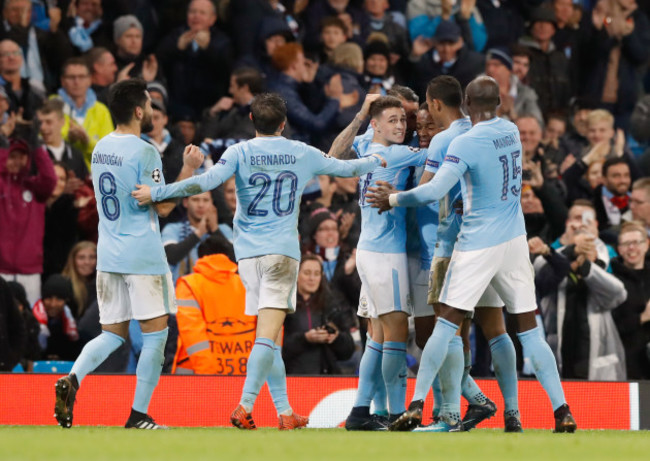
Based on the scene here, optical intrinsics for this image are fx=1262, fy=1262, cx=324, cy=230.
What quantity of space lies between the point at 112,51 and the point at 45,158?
2751 mm

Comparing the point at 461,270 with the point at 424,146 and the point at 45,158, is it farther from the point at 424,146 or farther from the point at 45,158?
the point at 45,158

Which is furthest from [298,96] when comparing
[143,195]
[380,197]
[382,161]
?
[143,195]

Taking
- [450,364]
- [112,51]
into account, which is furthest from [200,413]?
[112,51]

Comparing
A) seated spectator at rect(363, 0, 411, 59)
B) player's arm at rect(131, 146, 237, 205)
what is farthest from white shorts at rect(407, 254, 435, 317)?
seated spectator at rect(363, 0, 411, 59)

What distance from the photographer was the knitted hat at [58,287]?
1287 centimetres

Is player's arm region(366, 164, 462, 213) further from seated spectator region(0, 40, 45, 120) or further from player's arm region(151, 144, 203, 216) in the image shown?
seated spectator region(0, 40, 45, 120)

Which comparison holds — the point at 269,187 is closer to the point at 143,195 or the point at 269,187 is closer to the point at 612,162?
the point at 143,195

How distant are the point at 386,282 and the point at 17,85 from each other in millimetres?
6734

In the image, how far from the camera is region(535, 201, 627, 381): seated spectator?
1242 cm

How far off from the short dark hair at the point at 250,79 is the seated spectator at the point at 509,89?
3330 mm

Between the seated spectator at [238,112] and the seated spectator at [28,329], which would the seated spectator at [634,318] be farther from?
the seated spectator at [28,329]

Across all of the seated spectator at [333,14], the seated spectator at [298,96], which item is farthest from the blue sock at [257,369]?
the seated spectator at [333,14]

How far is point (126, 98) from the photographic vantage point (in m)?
9.30

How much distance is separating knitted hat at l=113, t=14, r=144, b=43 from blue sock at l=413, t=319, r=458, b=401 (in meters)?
8.03
